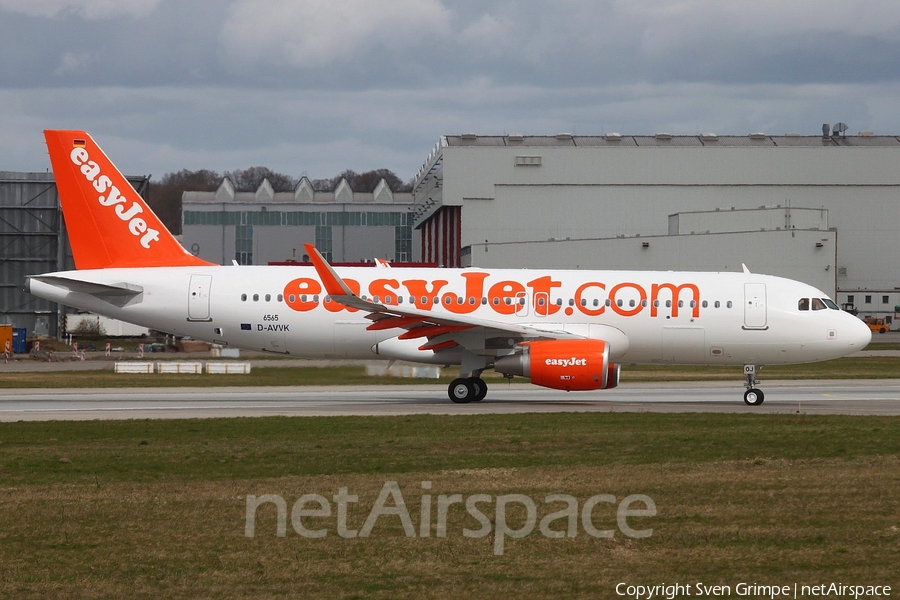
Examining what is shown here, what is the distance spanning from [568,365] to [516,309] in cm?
307

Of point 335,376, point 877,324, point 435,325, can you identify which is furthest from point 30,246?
point 877,324

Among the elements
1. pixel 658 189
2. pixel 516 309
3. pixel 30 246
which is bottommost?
pixel 516 309

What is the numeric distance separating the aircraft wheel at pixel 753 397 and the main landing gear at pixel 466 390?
6.61 meters

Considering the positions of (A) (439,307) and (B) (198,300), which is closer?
(A) (439,307)

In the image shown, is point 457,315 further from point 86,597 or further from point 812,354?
point 86,597

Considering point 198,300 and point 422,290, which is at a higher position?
point 422,290

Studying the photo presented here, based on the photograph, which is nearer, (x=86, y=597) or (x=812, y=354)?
(x=86, y=597)

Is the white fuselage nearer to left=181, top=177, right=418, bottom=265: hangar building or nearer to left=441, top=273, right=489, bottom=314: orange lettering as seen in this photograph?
left=441, top=273, right=489, bottom=314: orange lettering

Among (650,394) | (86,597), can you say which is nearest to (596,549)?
(86,597)

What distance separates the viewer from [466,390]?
26719 millimetres

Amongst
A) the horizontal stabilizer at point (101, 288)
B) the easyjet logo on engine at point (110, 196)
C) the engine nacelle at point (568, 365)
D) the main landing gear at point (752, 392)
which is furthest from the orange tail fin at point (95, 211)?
the main landing gear at point (752, 392)

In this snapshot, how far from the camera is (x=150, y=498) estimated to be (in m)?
12.3

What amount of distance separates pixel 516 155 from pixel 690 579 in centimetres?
6879

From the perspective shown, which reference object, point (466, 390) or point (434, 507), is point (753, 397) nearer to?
point (466, 390)
